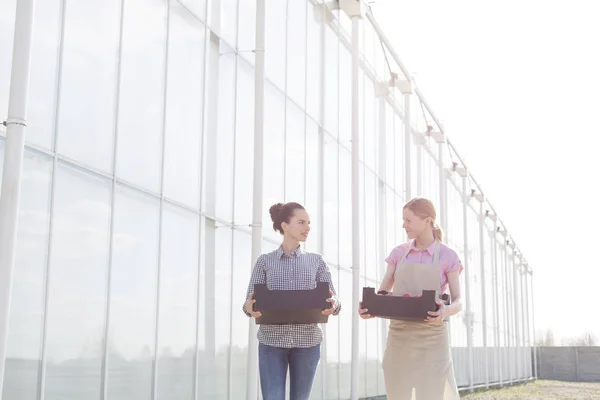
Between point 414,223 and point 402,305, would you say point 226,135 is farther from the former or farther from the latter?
point 402,305

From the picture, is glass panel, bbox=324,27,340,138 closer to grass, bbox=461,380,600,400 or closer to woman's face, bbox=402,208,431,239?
grass, bbox=461,380,600,400

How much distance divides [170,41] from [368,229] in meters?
9.12

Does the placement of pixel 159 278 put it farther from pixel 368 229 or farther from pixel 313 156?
pixel 368 229

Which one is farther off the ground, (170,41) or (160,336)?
(170,41)

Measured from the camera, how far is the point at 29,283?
6.59 metres

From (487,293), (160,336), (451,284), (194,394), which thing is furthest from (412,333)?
(487,293)

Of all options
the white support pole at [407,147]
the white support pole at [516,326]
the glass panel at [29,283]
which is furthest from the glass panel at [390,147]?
the white support pole at [516,326]

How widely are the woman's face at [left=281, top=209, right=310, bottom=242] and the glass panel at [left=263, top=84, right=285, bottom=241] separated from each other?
20.7 ft

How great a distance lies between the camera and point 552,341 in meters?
82.0

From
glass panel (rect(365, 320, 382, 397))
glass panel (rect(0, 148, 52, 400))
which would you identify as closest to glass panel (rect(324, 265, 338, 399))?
glass panel (rect(365, 320, 382, 397))

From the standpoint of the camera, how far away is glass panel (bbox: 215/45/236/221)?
10.4 metres

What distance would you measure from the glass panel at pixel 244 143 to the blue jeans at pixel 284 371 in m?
5.58

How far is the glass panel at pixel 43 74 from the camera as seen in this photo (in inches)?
267

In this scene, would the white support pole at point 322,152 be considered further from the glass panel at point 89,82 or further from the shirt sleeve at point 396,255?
the shirt sleeve at point 396,255
